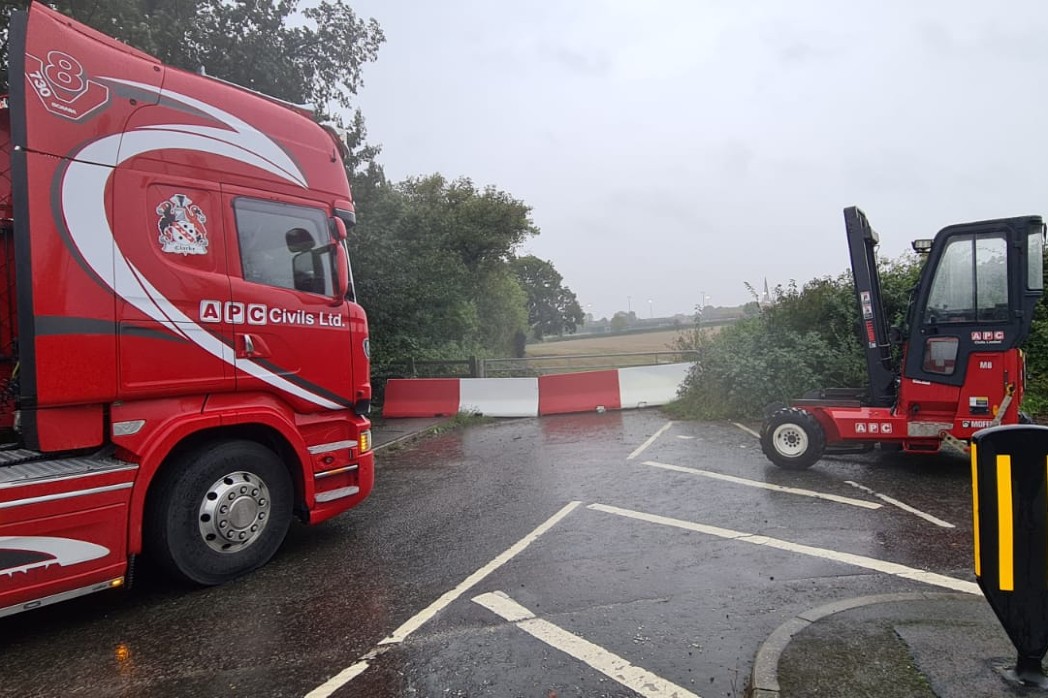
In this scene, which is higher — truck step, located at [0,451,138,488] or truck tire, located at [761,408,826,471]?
truck step, located at [0,451,138,488]

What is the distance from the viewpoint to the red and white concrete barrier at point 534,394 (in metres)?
12.9

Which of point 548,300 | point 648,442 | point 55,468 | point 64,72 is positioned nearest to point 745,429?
point 648,442

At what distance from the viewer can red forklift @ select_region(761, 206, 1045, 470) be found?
623 centimetres

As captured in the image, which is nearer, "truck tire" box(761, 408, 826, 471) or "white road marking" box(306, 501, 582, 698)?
"white road marking" box(306, 501, 582, 698)

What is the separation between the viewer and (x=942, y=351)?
6.62 meters

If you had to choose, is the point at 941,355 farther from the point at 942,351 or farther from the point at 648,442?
the point at 648,442

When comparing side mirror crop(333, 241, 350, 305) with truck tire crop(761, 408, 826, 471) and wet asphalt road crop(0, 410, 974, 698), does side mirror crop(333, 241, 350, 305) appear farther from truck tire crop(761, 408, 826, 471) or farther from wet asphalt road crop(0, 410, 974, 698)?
truck tire crop(761, 408, 826, 471)

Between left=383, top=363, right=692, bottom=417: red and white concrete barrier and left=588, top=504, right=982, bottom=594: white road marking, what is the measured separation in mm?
6931

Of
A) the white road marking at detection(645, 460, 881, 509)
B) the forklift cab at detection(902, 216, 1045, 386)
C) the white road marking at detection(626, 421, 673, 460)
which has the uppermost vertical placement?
the forklift cab at detection(902, 216, 1045, 386)

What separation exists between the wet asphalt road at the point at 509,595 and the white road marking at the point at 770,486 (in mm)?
131

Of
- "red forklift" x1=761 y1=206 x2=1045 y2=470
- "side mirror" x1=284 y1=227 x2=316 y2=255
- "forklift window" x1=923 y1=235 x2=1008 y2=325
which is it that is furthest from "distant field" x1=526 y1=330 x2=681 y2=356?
"side mirror" x1=284 y1=227 x2=316 y2=255

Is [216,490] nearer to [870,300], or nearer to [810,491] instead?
[810,491]

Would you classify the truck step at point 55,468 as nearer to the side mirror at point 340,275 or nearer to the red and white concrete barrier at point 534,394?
the side mirror at point 340,275

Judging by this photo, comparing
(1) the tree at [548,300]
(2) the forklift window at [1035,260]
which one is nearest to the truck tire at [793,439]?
(2) the forklift window at [1035,260]
